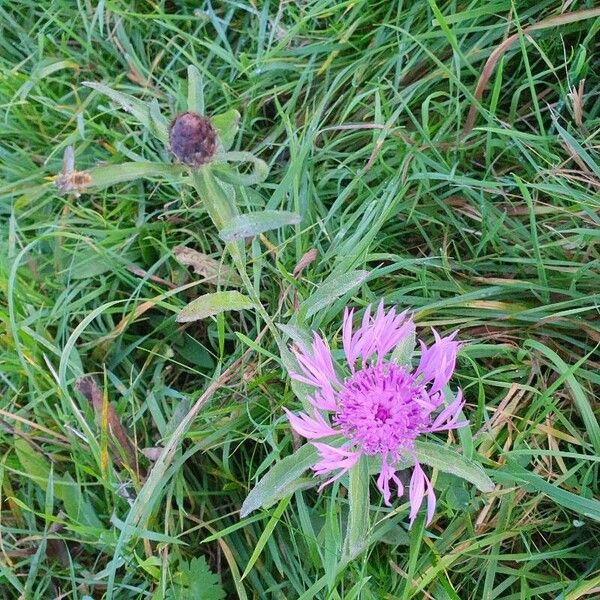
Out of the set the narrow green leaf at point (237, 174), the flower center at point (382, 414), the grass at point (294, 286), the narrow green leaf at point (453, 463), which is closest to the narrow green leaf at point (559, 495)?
the grass at point (294, 286)

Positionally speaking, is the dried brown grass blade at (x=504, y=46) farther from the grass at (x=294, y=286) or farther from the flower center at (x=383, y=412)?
the flower center at (x=383, y=412)

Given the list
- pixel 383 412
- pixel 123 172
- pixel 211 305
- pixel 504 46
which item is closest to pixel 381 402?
pixel 383 412

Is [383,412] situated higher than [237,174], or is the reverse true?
[237,174]

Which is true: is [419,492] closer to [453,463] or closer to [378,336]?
[453,463]

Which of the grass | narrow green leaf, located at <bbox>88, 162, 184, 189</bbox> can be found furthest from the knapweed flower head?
narrow green leaf, located at <bbox>88, 162, 184, 189</bbox>

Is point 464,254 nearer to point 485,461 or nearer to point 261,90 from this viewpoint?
point 485,461

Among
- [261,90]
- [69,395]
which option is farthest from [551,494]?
[261,90]

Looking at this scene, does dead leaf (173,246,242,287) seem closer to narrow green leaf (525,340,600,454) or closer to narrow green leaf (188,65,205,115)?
narrow green leaf (188,65,205,115)
